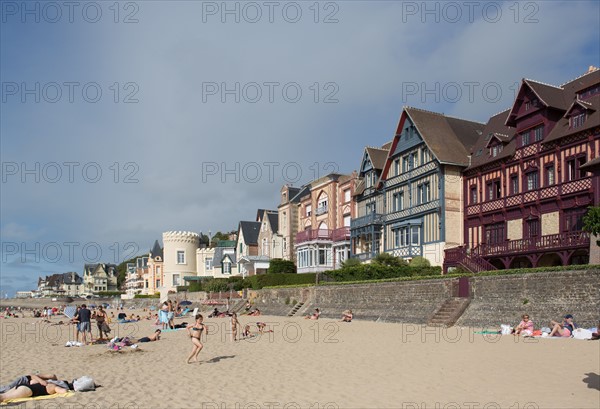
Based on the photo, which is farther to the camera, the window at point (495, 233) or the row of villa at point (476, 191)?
the window at point (495, 233)

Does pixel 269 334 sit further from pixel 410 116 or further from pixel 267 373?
pixel 410 116

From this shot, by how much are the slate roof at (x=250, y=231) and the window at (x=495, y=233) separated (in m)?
34.9

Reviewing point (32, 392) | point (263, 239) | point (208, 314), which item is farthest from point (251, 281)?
point (32, 392)

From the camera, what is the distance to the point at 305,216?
51.6m

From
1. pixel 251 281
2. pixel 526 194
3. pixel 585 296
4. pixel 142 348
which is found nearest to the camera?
pixel 585 296

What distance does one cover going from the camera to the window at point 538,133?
27.9 m

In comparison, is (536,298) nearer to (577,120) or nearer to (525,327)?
(525,327)

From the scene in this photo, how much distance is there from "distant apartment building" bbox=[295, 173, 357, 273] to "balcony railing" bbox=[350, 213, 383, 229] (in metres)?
2.19

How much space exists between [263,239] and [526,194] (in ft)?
116

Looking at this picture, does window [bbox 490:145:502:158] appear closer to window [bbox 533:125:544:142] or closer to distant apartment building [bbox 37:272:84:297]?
window [bbox 533:125:544:142]

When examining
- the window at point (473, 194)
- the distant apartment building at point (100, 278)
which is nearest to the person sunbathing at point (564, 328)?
the window at point (473, 194)

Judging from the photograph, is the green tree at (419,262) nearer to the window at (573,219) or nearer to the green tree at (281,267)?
the window at (573,219)

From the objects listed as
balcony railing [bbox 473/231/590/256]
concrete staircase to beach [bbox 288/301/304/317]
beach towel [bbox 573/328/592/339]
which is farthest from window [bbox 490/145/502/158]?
beach towel [bbox 573/328/592/339]

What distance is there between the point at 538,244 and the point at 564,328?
956cm
